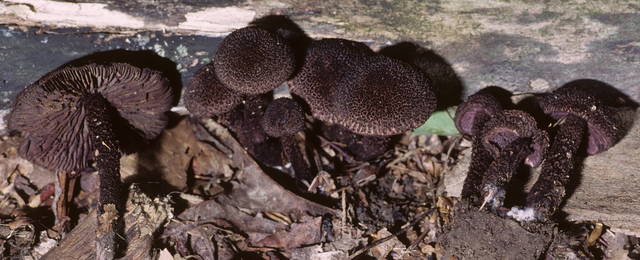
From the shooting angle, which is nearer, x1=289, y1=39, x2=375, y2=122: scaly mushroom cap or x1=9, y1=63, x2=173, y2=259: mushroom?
x1=9, y1=63, x2=173, y2=259: mushroom

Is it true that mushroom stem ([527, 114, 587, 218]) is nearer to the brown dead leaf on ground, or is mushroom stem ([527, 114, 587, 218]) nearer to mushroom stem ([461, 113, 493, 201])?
mushroom stem ([461, 113, 493, 201])

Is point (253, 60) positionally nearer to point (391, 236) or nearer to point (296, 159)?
point (296, 159)

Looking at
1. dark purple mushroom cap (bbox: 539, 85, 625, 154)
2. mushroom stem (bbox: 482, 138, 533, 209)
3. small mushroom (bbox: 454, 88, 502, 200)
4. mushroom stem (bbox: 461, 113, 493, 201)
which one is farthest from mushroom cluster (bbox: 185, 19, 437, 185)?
dark purple mushroom cap (bbox: 539, 85, 625, 154)

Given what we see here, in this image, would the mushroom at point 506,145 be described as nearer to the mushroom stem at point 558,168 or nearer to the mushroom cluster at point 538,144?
the mushroom cluster at point 538,144

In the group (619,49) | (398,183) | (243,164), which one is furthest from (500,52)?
(243,164)

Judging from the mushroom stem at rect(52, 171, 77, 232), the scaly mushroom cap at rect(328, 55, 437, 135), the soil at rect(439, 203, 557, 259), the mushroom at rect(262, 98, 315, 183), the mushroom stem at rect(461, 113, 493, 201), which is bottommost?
the mushroom stem at rect(52, 171, 77, 232)

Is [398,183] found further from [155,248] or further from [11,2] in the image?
[11,2]

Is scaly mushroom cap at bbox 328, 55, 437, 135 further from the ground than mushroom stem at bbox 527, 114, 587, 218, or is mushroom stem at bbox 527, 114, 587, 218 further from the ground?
scaly mushroom cap at bbox 328, 55, 437, 135
